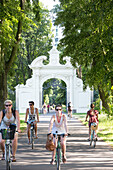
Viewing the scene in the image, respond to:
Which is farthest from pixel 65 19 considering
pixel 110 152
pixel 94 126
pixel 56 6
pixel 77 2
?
pixel 56 6

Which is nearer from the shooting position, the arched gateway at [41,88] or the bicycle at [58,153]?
the bicycle at [58,153]

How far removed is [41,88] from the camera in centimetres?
4641

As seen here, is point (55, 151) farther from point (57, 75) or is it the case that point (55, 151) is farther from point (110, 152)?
point (57, 75)

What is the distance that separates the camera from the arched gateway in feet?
152

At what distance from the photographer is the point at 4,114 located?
969 cm

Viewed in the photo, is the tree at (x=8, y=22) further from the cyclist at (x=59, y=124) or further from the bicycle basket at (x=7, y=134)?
the bicycle basket at (x=7, y=134)

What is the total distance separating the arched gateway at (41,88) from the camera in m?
46.3

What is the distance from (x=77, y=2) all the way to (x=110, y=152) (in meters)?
10.7

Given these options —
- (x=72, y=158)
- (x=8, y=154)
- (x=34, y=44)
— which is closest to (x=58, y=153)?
(x=8, y=154)

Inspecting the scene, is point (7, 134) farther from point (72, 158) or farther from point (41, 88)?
point (41, 88)

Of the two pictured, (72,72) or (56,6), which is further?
(56,6)

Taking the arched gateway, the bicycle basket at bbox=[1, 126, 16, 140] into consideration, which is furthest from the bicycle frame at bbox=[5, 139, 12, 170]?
the arched gateway

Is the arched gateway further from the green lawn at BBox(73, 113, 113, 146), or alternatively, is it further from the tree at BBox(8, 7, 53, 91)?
the green lawn at BBox(73, 113, 113, 146)

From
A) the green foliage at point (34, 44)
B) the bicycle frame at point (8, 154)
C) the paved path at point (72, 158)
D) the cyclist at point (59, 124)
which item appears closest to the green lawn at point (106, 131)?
the paved path at point (72, 158)
